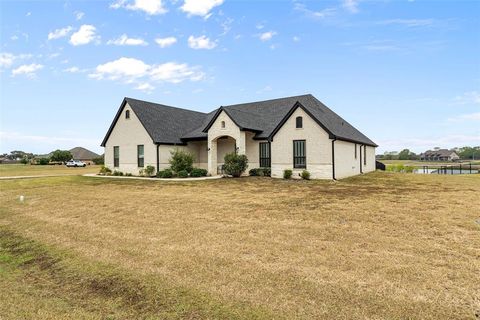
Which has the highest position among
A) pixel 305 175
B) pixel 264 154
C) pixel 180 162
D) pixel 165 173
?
pixel 264 154

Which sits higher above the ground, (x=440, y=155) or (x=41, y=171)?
(x=440, y=155)

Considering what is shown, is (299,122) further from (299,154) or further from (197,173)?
(197,173)

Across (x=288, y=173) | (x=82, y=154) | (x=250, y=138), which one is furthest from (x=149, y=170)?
(x=82, y=154)

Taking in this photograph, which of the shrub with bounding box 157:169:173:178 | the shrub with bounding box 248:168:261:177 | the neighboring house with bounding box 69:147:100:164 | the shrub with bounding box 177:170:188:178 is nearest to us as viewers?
the shrub with bounding box 248:168:261:177

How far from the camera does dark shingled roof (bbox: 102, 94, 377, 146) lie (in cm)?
2639

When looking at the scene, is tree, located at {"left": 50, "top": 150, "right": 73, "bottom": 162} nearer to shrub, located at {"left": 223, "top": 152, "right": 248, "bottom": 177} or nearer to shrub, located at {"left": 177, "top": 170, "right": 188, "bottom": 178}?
shrub, located at {"left": 177, "top": 170, "right": 188, "bottom": 178}

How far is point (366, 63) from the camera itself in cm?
2362

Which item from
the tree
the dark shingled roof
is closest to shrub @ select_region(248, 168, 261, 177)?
the dark shingled roof

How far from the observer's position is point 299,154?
23219 millimetres

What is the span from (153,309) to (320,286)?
291cm

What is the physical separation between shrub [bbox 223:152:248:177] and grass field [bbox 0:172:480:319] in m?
12.6

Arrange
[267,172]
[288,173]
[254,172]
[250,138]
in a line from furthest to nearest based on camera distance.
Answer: [250,138] < [254,172] < [267,172] < [288,173]

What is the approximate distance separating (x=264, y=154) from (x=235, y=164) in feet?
11.0

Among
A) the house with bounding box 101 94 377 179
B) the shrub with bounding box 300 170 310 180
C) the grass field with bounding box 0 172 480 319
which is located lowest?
the grass field with bounding box 0 172 480 319
